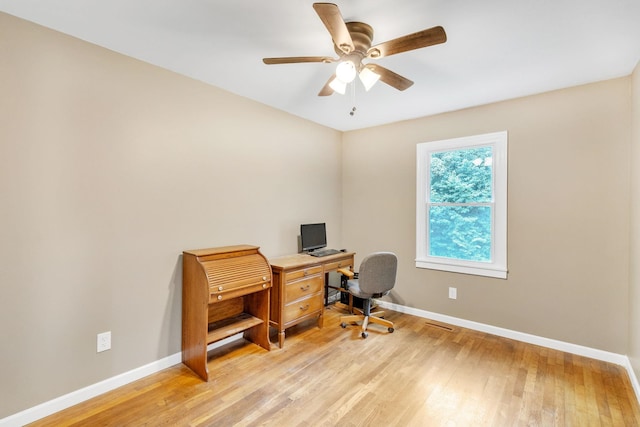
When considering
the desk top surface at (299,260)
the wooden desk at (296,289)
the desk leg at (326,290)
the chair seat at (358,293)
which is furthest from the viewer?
the desk leg at (326,290)

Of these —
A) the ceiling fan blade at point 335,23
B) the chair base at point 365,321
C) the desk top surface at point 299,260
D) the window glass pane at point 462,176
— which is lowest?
the chair base at point 365,321

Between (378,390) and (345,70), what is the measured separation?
2.25 meters

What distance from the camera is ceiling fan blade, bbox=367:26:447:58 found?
154 cm

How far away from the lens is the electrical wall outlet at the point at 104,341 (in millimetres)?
2141

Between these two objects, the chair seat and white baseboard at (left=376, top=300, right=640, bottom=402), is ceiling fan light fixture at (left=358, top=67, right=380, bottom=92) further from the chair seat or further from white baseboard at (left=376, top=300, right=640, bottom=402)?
white baseboard at (left=376, top=300, right=640, bottom=402)

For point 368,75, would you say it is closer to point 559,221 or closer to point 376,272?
point 376,272

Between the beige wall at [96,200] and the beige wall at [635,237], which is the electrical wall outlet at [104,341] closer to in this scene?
the beige wall at [96,200]

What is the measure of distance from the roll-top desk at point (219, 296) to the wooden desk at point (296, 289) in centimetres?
15

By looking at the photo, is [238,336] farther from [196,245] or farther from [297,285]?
[196,245]

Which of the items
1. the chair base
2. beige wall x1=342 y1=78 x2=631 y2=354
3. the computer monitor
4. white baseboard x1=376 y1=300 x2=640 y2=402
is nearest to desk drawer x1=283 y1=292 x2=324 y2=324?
the chair base

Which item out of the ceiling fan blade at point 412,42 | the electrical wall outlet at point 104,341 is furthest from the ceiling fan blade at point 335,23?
the electrical wall outlet at point 104,341

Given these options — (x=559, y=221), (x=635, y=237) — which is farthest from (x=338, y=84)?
(x=635, y=237)

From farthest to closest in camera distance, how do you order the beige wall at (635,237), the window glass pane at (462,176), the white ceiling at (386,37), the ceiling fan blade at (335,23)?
the window glass pane at (462,176) < the beige wall at (635,237) < the white ceiling at (386,37) < the ceiling fan blade at (335,23)

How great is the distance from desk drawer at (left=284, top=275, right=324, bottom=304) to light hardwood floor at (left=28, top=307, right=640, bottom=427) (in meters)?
0.46
